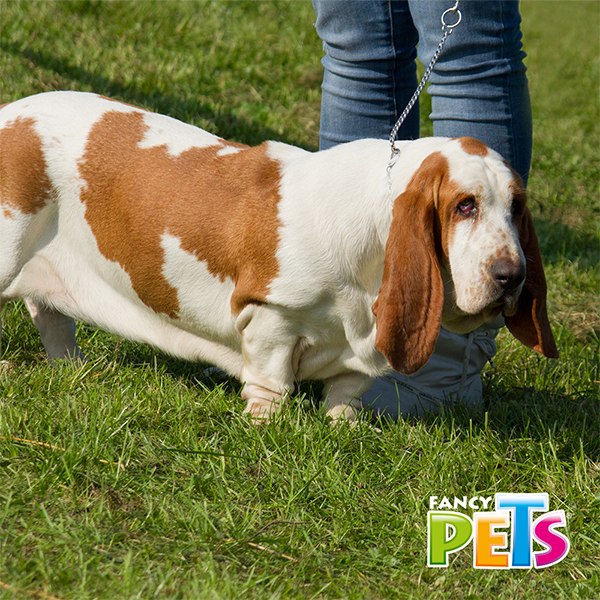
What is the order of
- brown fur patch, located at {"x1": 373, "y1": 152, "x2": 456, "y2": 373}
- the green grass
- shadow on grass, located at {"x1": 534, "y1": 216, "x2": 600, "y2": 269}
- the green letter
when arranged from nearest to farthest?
1. the green grass
2. the green letter
3. brown fur patch, located at {"x1": 373, "y1": 152, "x2": 456, "y2": 373}
4. shadow on grass, located at {"x1": 534, "y1": 216, "x2": 600, "y2": 269}

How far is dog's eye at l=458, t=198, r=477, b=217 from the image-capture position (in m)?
2.14

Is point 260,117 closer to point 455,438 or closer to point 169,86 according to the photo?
point 169,86

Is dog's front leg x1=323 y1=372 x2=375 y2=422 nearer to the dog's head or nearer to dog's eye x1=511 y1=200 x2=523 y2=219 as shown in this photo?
the dog's head

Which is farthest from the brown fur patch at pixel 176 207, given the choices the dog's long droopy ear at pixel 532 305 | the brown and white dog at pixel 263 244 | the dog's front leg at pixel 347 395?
the dog's long droopy ear at pixel 532 305

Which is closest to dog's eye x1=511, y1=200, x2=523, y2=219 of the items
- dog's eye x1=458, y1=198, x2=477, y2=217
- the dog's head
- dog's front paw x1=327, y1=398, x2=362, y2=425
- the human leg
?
the dog's head

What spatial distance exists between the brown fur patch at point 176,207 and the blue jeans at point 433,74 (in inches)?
24.3

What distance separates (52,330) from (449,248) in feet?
5.31

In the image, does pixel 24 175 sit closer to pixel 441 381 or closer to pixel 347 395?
pixel 347 395

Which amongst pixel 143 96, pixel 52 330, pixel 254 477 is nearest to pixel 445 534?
pixel 254 477

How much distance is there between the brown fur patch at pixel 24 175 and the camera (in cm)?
259

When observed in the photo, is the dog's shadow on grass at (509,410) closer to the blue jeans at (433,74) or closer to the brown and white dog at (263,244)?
the brown and white dog at (263,244)

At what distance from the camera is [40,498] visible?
2061mm

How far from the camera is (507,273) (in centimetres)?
206

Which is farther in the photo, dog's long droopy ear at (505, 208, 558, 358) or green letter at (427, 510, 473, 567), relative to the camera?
dog's long droopy ear at (505, 208, 558, 358)
